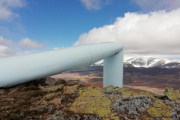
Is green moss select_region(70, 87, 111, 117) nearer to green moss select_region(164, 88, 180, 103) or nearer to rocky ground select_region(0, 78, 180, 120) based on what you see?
rocky ground select_region(0, 78, 180, 120)

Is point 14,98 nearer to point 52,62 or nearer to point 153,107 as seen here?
point 52,62

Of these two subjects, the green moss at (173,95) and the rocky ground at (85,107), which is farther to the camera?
the green moss at (173,95)

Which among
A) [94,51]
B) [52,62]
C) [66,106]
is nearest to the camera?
[66,106]

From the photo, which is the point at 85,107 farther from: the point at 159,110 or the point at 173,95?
the point at 173,95

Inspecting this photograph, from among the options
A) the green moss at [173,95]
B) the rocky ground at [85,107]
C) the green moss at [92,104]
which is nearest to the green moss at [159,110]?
the rocky ground at [85,107]

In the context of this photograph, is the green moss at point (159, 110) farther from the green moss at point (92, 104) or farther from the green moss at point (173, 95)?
the green moss at point (92, 104)

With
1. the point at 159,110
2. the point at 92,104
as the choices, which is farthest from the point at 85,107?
the point at 159,110

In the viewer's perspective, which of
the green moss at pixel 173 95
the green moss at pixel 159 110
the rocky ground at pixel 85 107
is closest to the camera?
the rocky ground at pixel 85 107

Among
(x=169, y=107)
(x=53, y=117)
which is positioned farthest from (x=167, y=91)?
(x=53, y=117)
